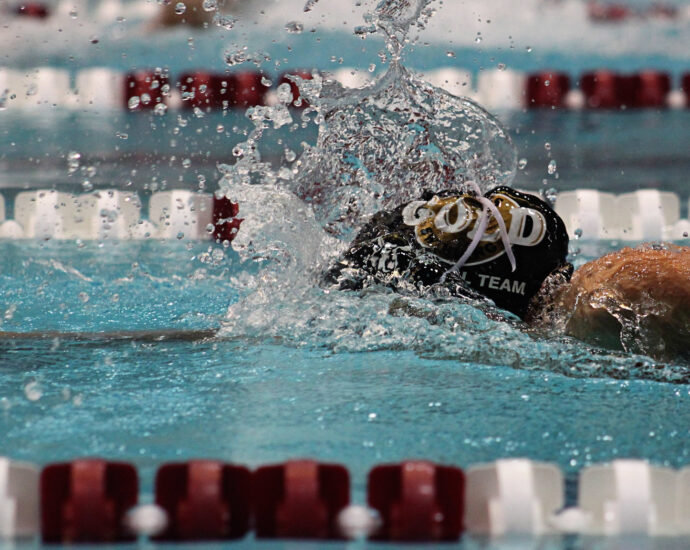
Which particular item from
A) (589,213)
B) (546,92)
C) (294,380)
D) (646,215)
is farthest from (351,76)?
(294,380)

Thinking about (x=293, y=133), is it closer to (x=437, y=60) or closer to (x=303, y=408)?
(x=437, y=60)

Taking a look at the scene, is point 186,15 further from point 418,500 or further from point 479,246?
point 418,500

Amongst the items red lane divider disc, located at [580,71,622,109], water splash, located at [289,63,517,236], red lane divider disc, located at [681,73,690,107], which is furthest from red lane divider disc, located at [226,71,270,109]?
water splash, located at [289,63,517,236]

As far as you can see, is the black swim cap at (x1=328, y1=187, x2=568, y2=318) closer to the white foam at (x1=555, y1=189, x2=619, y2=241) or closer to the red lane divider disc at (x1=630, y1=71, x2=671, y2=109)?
the white foam at (x1=555, y1=189, x2=619, y2=241)

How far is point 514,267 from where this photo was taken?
2217mm

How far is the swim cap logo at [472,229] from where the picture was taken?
2.21m

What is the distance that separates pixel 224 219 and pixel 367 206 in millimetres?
1486

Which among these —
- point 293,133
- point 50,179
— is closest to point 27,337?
point 50,179

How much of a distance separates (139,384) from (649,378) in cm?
113

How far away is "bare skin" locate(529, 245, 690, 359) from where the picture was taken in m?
1.99

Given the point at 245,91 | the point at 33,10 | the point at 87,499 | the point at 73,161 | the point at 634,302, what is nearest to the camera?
the point at 87,499

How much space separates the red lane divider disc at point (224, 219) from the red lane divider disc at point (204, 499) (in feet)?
9.15

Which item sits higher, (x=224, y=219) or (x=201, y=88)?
(x=201, y=88)

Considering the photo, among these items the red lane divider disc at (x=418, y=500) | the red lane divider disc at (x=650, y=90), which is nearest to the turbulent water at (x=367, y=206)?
the red lane divider disc at (x=418, y=500)
